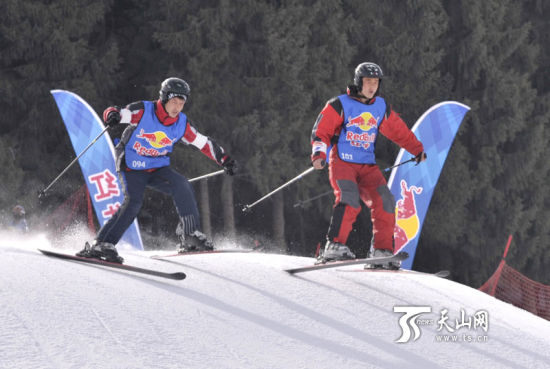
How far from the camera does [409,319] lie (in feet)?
18.5

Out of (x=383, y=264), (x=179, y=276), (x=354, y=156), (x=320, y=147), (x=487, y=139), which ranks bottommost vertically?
(x=383, y=264)

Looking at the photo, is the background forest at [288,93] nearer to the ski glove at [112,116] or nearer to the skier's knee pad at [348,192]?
the ski glove at [112,116]

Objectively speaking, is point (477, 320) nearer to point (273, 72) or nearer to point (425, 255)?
point (273, 72)

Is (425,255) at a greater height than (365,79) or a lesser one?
lesser

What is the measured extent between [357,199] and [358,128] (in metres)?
0.63

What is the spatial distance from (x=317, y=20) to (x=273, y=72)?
6.14 feet

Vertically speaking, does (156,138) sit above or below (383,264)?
above

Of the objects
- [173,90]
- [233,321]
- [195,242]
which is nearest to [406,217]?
[195,242]

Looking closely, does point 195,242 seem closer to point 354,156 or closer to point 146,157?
point 146,157

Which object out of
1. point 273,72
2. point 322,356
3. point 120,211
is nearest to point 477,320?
point 322,356

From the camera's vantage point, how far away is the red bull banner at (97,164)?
11.8 m

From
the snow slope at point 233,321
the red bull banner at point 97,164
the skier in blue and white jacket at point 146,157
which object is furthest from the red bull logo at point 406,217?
the skier in blue and white jacket at point 146,157

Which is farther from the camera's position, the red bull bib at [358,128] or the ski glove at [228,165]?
the ski glove at [228,165]

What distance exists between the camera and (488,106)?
834 inches
